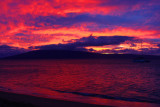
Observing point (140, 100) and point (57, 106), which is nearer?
point (57, 106)

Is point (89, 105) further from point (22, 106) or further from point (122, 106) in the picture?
point (22, 106)

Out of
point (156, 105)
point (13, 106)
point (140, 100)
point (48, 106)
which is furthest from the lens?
point (140, 100)

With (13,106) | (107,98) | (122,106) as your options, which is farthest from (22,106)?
(107,98)

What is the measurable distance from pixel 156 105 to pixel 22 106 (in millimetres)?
10461

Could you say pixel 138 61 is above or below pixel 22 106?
above

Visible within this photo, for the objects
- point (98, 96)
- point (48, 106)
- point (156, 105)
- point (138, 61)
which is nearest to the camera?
point (48, 106)

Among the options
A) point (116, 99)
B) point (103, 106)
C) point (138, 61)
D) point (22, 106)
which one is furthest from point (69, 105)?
point (138, 61)

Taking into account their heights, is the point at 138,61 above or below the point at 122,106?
above

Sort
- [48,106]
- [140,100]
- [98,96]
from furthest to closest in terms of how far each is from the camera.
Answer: [98,96], [140,100], [48,106]

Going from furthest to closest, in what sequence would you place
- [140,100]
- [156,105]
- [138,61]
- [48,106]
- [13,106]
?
[138,61]
[140,100]
[156,105]
[48,106]
[13,106]

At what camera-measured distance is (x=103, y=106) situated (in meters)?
14.6

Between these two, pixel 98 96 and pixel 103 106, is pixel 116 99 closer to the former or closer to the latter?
pixel 98 96

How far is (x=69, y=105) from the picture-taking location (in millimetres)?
14758

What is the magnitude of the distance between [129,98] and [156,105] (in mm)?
3103
